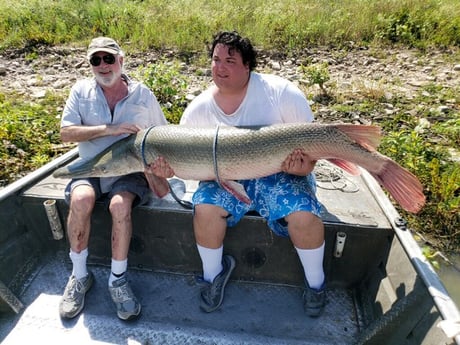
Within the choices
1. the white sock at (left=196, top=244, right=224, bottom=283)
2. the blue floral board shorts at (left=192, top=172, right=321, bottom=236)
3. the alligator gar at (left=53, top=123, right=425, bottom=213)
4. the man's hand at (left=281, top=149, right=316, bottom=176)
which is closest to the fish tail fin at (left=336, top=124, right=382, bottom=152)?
the alligator gar at (left=53, top=123, right=425, bottom=213)

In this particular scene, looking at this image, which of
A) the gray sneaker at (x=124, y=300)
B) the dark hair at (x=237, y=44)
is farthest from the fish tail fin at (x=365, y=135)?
the gray sneaker at (x=124, y=300)

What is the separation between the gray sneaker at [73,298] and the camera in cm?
255

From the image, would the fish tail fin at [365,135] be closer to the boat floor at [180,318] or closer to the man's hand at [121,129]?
the boat floor at [180,318]

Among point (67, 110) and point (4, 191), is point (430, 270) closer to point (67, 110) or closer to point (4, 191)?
point (67, 110)

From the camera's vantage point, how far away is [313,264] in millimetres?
2512

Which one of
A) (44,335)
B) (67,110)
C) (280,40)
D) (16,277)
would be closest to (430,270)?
(44,335)

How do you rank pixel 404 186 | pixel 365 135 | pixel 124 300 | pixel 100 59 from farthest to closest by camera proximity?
pixel 100 59 → pixel 124 300 → pixel 365 135 → pixel 404 186

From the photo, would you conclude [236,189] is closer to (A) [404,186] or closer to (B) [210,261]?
(B) [210,261]

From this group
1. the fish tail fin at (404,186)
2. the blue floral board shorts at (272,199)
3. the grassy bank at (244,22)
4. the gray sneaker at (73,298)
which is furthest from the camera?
the grassy bank at (244,22)

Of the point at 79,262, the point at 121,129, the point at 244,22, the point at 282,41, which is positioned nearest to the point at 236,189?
the point at 121,129

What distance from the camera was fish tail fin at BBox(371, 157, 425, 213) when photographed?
7.27 feet

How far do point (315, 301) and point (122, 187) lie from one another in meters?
1.61

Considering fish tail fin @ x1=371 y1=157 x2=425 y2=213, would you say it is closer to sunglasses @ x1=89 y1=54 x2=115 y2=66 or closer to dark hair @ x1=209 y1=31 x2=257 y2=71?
dark hair @ x1=209 y1=31 x2=257 y2=71

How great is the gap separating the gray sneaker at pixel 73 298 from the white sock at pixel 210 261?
875 mm
